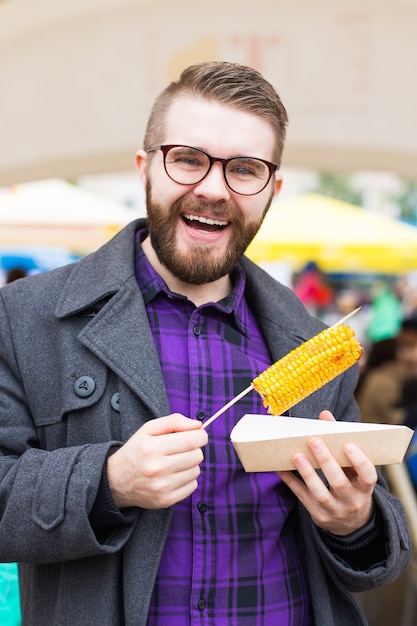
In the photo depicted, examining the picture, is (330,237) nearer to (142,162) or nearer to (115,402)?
(142,162)

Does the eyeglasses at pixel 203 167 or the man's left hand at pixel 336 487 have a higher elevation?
the eyeglasses at pixel 203 167

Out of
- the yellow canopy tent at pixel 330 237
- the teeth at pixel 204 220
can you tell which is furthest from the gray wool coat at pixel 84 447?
the yellow canopy tent at pixel 330 237

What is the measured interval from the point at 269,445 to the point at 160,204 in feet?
2.16

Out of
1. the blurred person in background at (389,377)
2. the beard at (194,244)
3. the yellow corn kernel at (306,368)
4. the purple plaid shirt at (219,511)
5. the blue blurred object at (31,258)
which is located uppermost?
the beard at (194,244)

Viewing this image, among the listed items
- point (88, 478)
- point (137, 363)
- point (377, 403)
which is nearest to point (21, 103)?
point (137, 363)

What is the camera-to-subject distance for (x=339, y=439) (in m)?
1.54

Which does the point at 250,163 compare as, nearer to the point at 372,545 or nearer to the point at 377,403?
the point at 372,545

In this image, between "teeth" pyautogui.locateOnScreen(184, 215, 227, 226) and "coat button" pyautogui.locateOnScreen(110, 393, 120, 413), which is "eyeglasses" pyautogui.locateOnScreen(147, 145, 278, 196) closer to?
"teeth" pyautogui.locateOnScreen(184, 215, 227, 226)

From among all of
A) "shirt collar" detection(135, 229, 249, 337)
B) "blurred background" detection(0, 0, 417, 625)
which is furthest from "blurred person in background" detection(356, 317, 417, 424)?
"shirt collar" detection(135, 229, 249, 337)

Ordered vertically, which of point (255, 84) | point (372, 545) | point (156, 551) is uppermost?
point (255, 84)

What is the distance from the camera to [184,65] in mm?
3363

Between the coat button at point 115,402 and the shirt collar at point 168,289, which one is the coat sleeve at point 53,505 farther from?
the shirt collar at point 168,289

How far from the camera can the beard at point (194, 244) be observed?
1788mm

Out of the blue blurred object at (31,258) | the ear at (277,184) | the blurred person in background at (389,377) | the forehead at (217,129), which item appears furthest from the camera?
the blue blurred object at (31,258)
